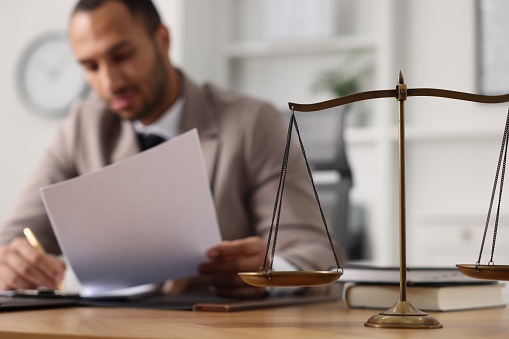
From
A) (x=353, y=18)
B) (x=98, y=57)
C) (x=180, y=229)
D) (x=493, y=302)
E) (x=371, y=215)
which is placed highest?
(x=353, y=18)

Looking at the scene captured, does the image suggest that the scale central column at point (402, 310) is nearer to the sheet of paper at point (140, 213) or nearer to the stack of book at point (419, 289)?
the stack of book at point (419, 289)

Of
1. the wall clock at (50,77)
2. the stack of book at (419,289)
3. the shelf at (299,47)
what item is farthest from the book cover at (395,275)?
the wall clock at (50,77)

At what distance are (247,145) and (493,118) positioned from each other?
1.95m

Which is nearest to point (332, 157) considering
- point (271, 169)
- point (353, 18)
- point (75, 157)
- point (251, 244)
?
point (271, 169)

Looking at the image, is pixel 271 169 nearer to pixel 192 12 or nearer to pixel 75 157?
pixel 75 157

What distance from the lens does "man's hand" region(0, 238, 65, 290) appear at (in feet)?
4.50

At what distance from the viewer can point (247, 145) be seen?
1.82 meters

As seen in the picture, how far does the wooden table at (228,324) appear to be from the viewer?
2.57ft

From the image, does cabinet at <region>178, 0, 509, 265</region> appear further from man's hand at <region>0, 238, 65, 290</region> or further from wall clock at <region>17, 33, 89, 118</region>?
man's hand at <region>0, 238, 65, 290</region>

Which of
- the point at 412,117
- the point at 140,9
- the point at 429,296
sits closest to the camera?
the point at 429,296

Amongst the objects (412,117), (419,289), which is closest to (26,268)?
(419,289)

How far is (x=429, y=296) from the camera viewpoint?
1086mm

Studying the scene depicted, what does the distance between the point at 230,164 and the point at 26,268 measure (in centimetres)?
57

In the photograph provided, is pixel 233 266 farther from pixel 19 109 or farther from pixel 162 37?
pixel 19 109
